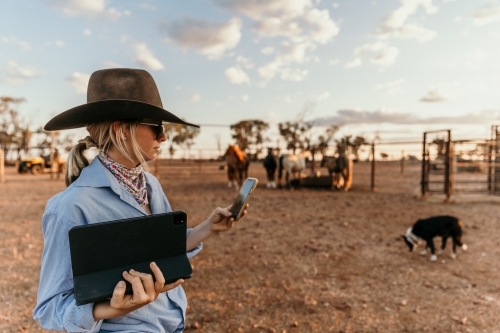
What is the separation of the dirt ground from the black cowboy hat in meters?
2.48

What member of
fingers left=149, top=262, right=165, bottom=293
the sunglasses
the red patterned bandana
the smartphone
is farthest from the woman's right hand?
the smartphone

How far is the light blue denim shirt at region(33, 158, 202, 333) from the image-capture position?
1.14 meters

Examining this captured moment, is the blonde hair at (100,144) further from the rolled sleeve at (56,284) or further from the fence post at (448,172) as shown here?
the fence post at (448,172)

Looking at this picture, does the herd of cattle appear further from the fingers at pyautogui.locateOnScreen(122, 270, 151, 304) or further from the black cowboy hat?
the fingers at pyautogui.locateOnScreen(122, 270, 151, 304)

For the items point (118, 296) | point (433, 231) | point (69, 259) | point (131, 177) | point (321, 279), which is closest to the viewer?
point (118, 296)

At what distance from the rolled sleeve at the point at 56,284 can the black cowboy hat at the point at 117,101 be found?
42 cm

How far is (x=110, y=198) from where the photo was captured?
1.35m

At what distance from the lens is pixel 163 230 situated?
1.21 m

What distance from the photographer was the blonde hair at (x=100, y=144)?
139cm

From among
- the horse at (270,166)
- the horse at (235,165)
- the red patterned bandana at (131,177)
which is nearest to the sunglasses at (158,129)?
the red patterned bandana at (131,177)

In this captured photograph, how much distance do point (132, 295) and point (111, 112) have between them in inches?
26.5

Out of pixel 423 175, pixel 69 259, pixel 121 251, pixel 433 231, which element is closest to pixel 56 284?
pixel 69 259

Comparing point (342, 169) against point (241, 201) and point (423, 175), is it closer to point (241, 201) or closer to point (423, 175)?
point (423, 175)

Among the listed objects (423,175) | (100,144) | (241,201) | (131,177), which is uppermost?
(100,144)
